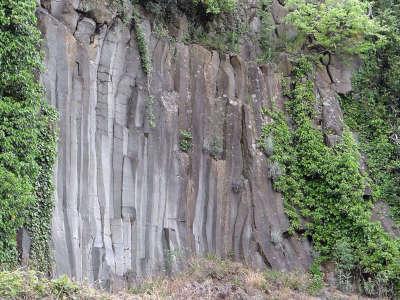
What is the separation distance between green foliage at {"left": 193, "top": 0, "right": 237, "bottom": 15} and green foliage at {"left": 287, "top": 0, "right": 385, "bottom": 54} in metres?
2.46

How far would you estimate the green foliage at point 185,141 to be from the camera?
17969 mm

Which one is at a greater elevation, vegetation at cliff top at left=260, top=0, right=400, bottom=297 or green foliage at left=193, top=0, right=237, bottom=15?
green foliage at left=193, top=0, right=237, bottom=15

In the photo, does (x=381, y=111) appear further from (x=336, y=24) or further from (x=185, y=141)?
(x=185, y=141)

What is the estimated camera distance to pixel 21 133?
1263 cm

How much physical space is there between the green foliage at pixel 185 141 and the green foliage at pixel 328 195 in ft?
9.10

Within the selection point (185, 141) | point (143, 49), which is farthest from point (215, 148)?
point (143, 49)

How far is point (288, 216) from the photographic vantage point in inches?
746

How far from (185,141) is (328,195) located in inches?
192

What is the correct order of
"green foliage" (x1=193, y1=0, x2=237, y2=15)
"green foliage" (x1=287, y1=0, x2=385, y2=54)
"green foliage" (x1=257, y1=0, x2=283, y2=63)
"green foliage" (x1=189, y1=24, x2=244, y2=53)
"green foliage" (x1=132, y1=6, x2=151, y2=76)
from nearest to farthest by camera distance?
"green foliage" (x1=132, y1=6, x2=151, y2=76) → "green foliage" (x1=193, y1=0, x2=237, y2=15) → "green foliage" (x1=189, y1=24, x2=244, y2=53) → "green foliage" (x1=287, y1=0, x2=385, y2=54) → "green foliage" (x1=257, y1=0, x2=283, y2=63)

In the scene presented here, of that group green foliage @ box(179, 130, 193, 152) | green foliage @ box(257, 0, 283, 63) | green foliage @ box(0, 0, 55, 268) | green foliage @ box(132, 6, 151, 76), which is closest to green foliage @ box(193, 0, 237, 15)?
green foliage @ box(257, 0, 283, 63)

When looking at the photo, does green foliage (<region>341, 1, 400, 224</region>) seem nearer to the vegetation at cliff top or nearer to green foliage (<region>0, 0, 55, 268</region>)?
the vegetation at cliff top

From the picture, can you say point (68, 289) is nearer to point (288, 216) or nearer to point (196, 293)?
point (196, 293)

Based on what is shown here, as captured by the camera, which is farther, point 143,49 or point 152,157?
point 143,49

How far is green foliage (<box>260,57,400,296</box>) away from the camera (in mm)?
18094
